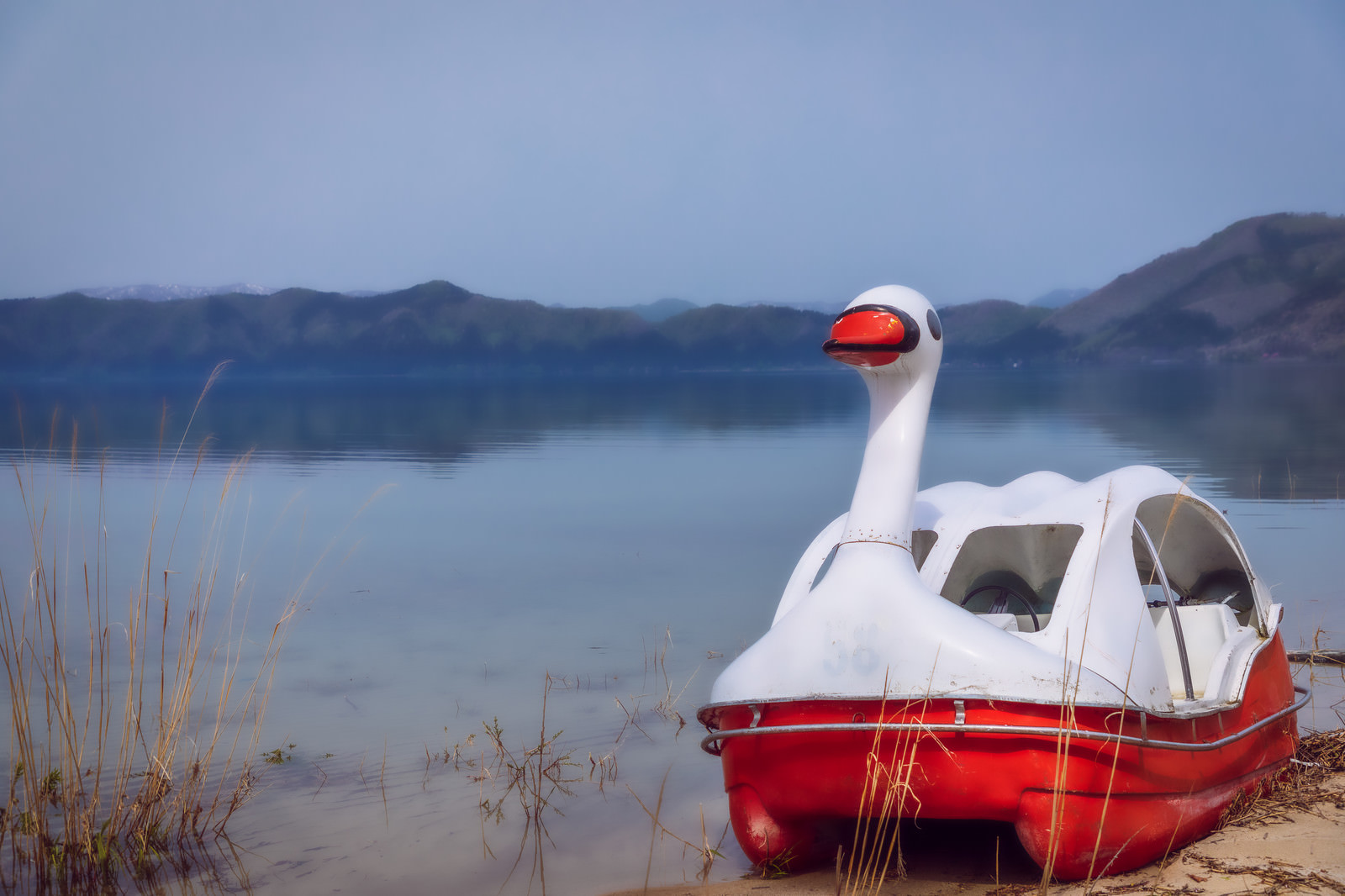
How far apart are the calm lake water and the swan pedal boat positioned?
0.92 m

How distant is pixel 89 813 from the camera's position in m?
4.61

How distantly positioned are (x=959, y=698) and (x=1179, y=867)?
4.31 ft

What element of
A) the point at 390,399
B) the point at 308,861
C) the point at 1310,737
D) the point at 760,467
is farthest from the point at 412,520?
the point at 390,399

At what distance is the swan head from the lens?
469 centimetres

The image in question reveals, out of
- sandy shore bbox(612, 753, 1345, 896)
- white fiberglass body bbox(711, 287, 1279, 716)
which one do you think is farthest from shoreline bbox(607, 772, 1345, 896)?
white fiberglass body bbox(711, 287, 1279, 716)

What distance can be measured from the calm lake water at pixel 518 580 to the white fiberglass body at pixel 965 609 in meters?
1.27

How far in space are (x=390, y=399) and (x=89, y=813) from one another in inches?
2513

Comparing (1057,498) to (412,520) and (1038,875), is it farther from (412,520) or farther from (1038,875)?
(412,520)

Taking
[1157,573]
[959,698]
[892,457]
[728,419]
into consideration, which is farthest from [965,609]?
[728,419]

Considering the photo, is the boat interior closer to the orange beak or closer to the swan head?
the swan head

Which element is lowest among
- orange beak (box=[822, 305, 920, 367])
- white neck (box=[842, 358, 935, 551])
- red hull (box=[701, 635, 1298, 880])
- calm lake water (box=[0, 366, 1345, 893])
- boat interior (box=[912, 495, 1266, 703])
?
calm lake water (box=[0, 366, 1345, 893])

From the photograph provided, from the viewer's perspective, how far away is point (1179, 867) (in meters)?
4.51

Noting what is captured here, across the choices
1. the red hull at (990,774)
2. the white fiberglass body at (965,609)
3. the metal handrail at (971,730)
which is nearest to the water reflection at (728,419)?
the white fiberglass body at (965,609)

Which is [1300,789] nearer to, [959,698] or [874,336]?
[959,698]
